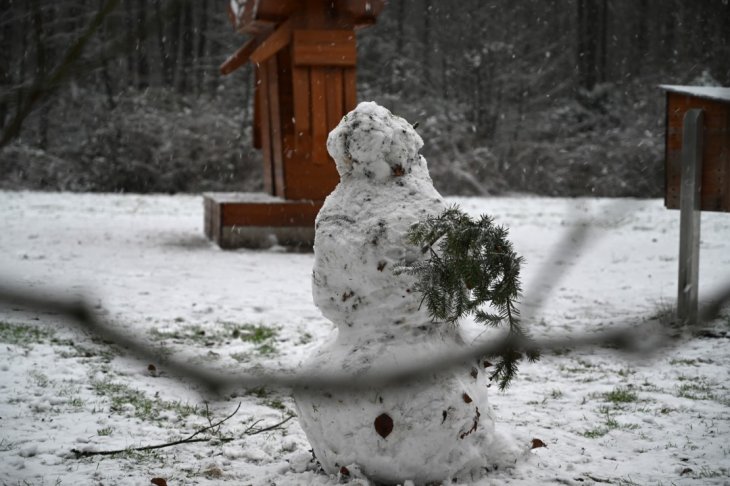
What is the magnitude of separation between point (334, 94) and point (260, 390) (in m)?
7.16

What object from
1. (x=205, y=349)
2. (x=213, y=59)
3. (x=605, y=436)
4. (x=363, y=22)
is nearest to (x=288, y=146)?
(x=363, y=22)

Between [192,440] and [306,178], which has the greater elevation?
[306,178]

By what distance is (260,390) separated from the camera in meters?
1.07

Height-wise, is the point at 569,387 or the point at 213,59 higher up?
the point at 213,59

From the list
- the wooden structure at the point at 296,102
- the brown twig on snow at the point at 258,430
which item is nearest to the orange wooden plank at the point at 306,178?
the wooden structure at the point at 296,102

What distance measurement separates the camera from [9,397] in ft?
11.7

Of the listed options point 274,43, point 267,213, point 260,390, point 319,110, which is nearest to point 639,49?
point 274,43

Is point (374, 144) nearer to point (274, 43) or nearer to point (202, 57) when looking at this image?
point (274, 43)

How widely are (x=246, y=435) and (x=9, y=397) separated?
1265 millimetres

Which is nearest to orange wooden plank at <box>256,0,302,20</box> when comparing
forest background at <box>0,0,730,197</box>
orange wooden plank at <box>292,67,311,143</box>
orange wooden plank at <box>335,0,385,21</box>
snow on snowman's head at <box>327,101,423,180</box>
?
orange wooden plank at <box>335,0,385,21</box>

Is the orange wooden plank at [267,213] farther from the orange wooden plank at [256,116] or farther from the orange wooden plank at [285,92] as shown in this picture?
the orange wooden plank at [256,116]

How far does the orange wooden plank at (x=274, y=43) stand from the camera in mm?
7869

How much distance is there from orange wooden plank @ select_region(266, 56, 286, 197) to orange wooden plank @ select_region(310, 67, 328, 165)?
832 mm

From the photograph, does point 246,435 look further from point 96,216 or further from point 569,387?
point 96,216
